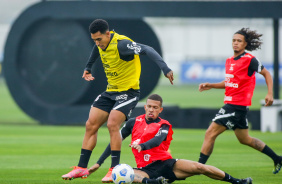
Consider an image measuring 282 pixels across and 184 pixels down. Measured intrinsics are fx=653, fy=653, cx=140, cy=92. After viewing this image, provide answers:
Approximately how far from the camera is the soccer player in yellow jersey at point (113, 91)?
353 inches

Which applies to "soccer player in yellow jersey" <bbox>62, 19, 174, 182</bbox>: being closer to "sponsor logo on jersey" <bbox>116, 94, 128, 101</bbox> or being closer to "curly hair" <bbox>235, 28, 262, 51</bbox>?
"sponsor logo on jersey" <bbox>116, 94, 128, 101</bbox>

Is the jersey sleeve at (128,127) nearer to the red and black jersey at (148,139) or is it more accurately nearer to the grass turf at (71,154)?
the red and black jersey at (148,139)

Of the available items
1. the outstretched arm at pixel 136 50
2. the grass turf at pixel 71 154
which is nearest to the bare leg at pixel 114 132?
the grass turf at pixel 71 154

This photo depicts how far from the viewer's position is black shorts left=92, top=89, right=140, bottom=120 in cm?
912

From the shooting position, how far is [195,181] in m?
9.40

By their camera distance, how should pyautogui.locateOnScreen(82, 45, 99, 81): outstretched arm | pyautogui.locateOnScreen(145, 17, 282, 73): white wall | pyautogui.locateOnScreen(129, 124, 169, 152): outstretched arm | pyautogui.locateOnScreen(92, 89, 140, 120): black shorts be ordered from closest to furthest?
pyautogui.locateOnScreen(129, 124, 169, 152): outstretched arm → pyautogui.locateOnScreen(92, 89, 140, 120): black shorts → pyautogui.locateOnScreen(82, 45, 99, 81): outstretched arm → pyautogui.locateOnScreen(145, 17, 282, 73): white wall

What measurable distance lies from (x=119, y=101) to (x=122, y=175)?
1365mm

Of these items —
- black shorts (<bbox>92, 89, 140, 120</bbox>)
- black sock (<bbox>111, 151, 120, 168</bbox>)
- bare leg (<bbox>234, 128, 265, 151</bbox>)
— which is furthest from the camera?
bare leg (<bbox>234, 128, 265, 151</bbox>)

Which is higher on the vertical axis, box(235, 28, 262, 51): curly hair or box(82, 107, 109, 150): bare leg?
box(235, 28, 262, 51): curly hair

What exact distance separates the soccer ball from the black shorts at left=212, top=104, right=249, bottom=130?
2447 mm

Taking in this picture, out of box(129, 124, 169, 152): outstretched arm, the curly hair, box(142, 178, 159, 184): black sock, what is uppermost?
the curly hair

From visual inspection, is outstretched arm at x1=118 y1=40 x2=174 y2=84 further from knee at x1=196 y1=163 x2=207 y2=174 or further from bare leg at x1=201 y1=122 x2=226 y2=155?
bare leg at x1=201 y1=122 x2=226 y2=155

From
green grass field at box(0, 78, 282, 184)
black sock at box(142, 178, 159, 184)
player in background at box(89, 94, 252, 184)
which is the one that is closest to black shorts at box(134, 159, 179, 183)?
player in background at box(89, 94, 252, 184)

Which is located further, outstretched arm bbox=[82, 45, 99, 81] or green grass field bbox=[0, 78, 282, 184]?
green grass field bbox=[0, 78, 282, 184]
